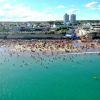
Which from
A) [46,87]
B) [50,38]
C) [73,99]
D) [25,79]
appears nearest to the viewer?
[73,99]

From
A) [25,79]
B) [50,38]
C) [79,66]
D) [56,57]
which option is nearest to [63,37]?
[50,38]

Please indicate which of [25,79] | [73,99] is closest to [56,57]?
[25,79]

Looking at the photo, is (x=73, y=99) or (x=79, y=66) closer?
(x=73, y=99)

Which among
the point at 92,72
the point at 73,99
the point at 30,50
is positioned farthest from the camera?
the point at 30,50

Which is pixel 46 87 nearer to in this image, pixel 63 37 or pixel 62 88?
pixel 62 88

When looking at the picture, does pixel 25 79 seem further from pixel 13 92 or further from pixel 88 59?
pixel 88 59

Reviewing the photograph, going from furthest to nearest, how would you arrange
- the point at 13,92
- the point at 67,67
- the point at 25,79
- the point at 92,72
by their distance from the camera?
the point at 67,67 → the point at 92,72 → the point at 25,79 → the point at 13,92

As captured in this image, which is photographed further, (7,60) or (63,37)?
(63,37)
